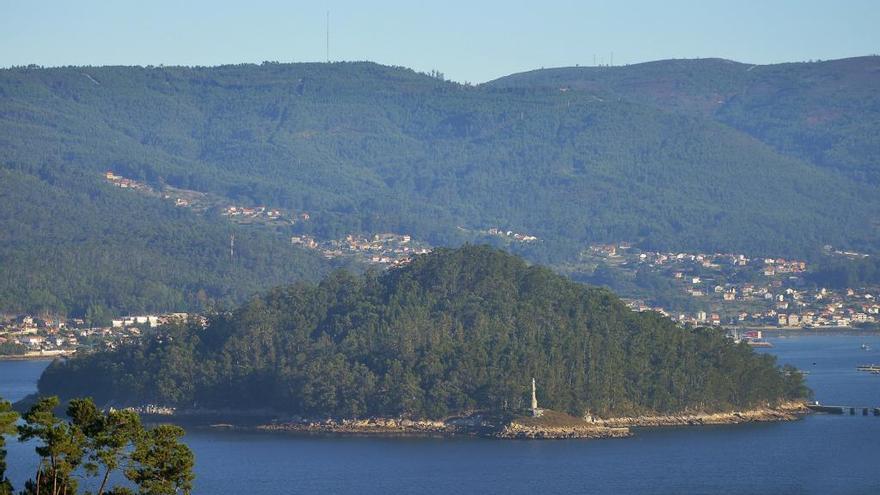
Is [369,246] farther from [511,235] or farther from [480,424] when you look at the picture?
[480,424]

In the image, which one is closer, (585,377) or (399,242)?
(585,377)

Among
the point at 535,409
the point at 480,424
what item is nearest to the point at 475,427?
the point at 480,424

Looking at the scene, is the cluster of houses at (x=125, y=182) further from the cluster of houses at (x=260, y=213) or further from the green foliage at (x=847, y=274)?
the green foliage at (x=847, y=274)

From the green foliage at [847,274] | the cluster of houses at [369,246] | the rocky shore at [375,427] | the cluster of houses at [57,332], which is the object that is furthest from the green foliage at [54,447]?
the green foliage at [847,274]

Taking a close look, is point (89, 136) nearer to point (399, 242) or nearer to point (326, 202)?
point (326, 202)

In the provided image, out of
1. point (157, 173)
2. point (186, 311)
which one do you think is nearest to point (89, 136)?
point (157, 173)
